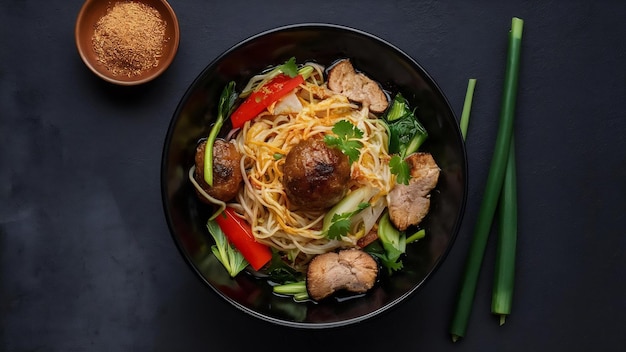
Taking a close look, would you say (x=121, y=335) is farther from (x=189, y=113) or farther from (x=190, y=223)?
(x=189, y=113)

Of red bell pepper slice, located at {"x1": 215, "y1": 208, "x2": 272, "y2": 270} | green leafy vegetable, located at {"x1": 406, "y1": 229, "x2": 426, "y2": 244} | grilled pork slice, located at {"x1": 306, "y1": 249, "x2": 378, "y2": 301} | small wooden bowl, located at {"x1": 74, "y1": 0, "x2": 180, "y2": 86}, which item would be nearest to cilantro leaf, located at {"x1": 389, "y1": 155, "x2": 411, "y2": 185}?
green leafy vegetable, located at {"x1": 406, "y1": 229, "x2": 426, "y2": 244}

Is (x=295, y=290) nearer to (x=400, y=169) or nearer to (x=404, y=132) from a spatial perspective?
(x=400, y=169)

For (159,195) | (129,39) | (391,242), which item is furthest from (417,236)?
(129,39)

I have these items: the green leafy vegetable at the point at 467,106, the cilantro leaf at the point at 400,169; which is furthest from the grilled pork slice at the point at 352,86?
the green leafy vegetable at the point at 467,106

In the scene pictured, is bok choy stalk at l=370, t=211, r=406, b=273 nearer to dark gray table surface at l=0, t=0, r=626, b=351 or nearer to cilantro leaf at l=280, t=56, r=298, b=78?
dark gray table surface at l=0, t=0, r=626, b=351

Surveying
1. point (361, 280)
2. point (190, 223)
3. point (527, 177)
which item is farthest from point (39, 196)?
point (527, 177)

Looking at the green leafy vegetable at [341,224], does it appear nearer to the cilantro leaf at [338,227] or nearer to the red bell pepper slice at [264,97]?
the cilantro leaf at [338,227]
